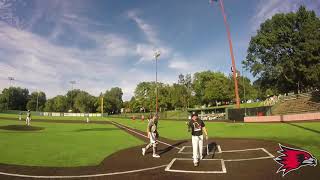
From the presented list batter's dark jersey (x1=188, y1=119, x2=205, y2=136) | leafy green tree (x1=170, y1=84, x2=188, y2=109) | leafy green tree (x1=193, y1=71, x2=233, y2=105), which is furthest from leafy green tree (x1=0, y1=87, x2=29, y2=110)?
batter's dark jersey (x1=188, y1=119, x2=205, y2=136)

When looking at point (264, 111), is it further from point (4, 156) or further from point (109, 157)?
point (4, 156)

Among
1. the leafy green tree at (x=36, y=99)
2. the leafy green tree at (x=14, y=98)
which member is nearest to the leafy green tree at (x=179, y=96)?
the leafy green tree at (x=36, y=99)

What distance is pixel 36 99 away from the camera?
172375 millimetres

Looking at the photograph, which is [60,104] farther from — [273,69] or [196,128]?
[196,128]

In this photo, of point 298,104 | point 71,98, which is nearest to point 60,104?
point 71,98

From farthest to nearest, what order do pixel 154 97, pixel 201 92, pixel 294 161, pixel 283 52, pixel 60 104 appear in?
A: pixel 60 104
pixel 154 97
pixel 201 92
pixel 283 52
pixel 294 161

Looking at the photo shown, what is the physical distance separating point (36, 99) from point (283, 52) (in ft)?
474

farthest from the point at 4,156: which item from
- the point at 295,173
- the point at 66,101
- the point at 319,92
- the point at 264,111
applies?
the point at 66,101

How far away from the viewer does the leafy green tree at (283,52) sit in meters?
60.8

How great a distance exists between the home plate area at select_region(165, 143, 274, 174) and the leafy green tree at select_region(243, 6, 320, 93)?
4630 cm

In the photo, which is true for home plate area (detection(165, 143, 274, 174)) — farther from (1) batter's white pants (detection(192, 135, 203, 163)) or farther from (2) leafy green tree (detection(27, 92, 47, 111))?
(2) leafy green tree (detection(27, 92, 47, 111))

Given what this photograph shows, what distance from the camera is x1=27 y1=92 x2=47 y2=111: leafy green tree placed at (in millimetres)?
165125

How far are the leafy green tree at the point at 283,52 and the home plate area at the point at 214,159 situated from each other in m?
46.3

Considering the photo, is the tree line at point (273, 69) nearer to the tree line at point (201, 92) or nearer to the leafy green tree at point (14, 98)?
the tree line at point (201, 92)
